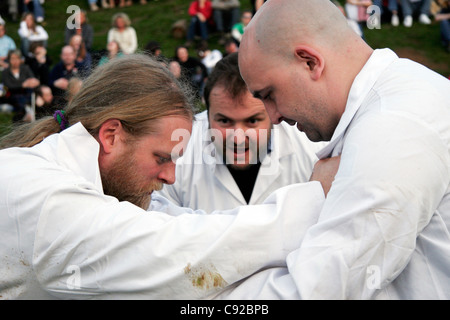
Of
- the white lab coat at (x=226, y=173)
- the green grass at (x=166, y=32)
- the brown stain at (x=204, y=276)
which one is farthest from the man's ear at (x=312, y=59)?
the green grass at (x=166, y=32)

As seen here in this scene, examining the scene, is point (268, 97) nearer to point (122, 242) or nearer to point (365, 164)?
point (365, 164)

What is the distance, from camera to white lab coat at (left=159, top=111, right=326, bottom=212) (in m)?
4.80

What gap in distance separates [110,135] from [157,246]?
1007mm

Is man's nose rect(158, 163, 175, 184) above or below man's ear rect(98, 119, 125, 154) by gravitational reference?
below

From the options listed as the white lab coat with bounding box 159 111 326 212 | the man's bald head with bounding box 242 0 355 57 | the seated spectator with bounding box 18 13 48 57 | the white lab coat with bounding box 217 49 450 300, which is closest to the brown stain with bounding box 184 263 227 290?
the white lab coat with bounding box 217 49 450 300

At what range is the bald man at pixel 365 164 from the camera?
2229mm

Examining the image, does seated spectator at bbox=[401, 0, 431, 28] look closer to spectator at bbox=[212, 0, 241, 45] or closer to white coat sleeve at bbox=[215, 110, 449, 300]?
spectator at bbox=[212, 0, 241, 45]

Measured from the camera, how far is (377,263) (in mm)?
2254

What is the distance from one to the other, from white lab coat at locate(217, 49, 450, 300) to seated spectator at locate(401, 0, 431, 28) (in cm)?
1563

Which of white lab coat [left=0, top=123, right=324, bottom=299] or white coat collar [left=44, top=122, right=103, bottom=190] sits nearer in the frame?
white lab coat [left=0, top=123, right=324, bottom=299]

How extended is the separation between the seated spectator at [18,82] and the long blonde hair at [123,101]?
9001 millimetres
